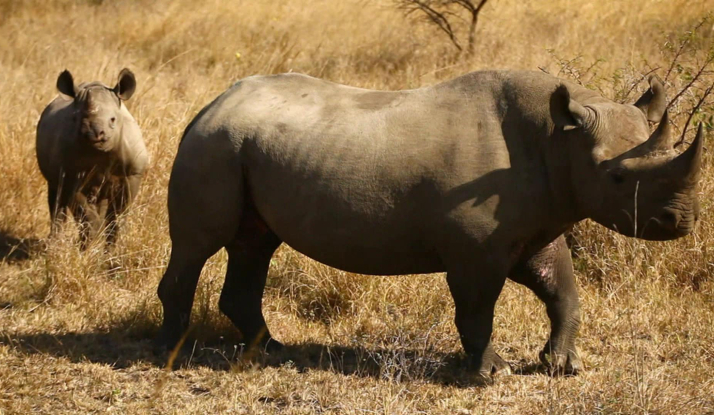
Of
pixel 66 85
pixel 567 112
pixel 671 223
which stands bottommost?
pixel 66 85

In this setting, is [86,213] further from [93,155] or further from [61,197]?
[93,155]

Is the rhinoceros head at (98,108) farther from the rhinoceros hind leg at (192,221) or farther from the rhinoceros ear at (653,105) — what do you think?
the rhinoceros ear at (653,105)

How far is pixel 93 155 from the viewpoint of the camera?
8719 millimetres

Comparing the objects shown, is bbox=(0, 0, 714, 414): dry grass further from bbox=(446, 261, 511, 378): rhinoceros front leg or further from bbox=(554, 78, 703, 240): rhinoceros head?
bbox=(554, 78, 703, 240): rhinoceros head

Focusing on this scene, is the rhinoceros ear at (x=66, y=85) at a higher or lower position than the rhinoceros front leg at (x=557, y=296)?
higher

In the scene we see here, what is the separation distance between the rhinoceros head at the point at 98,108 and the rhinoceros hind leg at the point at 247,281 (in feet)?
8.94

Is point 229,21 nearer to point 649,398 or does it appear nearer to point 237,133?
point 237,133

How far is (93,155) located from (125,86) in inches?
28.4

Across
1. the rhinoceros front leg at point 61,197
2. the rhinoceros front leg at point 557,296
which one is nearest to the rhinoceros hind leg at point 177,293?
the rhinoceros front leg at point 557,296

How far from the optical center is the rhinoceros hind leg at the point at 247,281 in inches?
245

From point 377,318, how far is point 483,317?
4.07 feet

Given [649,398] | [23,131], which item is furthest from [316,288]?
[23,131]

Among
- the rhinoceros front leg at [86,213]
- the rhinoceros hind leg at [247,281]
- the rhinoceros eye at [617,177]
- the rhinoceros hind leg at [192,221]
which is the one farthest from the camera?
the rhinoceros front leg at [86,213]

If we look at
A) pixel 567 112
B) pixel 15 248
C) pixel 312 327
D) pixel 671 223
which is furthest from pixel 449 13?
pixel 671 223
